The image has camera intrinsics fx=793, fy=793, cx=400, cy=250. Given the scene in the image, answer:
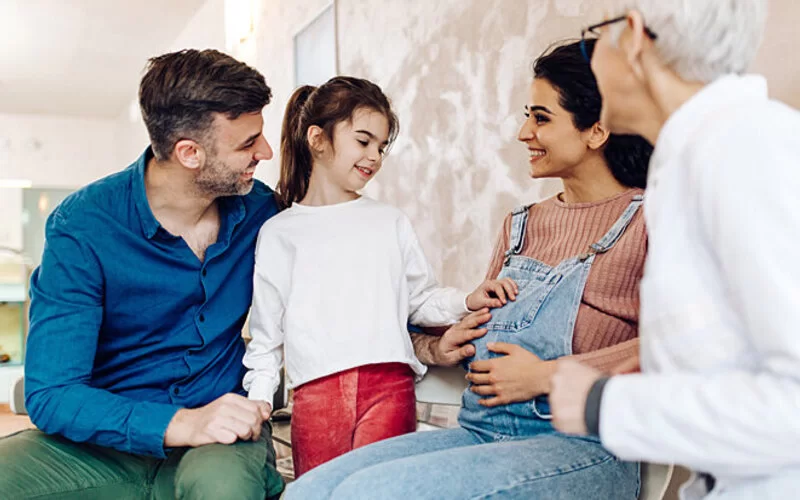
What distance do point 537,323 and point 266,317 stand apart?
619 mm

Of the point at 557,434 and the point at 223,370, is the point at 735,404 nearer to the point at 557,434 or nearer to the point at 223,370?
the point at 557,434

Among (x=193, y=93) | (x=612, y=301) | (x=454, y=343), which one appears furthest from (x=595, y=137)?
(x=193, y=93)

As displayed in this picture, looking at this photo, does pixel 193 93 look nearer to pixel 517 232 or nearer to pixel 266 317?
pixel 266 317

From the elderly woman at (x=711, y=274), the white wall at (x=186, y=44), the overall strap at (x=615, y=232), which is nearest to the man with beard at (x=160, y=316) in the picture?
the overall strap at (x=615, y=232)

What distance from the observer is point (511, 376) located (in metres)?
1.37

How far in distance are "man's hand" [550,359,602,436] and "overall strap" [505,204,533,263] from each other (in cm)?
74

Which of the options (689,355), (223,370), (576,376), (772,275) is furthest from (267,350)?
(772,275)

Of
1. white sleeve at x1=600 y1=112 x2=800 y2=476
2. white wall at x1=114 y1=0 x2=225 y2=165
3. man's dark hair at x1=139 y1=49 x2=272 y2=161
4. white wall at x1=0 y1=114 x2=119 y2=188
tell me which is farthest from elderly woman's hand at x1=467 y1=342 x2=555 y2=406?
white wall at x1=0 y1=114 x2=119 y2=188

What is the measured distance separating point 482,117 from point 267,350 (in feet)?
4.29

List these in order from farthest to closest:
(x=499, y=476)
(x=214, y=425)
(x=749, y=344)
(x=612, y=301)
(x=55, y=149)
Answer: (x=55, y=149), (x=214, y=425), (x=612, y=301), (x=499, y=476), (x=749, y=344)

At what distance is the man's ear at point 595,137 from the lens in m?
1.51

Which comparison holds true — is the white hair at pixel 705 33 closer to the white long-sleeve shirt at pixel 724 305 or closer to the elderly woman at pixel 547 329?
the white long-sleeve shirt at pixel 724 305

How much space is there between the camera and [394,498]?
1170 millimetres

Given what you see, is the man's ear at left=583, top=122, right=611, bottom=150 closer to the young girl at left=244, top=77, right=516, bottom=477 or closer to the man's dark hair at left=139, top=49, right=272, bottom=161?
the young girl at left=244, top=77, right=516, bottom=477
